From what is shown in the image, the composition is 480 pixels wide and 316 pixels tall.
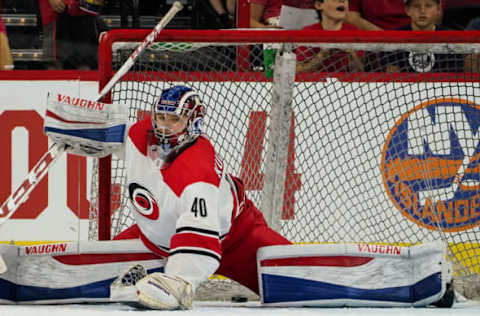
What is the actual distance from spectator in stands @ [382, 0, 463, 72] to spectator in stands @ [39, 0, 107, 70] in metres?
1.36

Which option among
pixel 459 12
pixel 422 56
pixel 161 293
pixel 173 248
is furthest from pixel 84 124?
pixel 459 12

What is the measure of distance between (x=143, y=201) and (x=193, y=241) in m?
0.34

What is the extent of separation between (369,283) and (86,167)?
167 centimetres

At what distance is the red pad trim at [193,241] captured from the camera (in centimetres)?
259

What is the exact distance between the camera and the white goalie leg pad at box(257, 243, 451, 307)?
2.90 meters

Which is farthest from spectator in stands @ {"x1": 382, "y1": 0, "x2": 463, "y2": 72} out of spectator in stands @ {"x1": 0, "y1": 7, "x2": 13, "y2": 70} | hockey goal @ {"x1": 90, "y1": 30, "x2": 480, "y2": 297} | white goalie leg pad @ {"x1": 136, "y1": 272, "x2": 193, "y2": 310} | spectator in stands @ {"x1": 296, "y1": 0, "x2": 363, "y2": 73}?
spectator in stands @ {"x1": 0, "y1": 7, "x2": 13, "y2": 70}

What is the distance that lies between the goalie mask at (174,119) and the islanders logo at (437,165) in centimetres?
130

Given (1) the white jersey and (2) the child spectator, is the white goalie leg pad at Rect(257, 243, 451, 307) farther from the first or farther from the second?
(2) the child spectator

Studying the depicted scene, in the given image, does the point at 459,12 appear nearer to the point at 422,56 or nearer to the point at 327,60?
the point at 422,56

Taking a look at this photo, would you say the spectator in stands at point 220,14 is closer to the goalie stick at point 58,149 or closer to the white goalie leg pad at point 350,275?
the goalie stick at point 58,149

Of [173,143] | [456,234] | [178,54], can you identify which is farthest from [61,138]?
[456,234]

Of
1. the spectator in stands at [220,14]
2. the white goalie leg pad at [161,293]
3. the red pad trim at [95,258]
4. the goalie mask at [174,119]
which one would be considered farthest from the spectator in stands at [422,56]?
the white goalie leg pad at [161,293]

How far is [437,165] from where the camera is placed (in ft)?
12.6

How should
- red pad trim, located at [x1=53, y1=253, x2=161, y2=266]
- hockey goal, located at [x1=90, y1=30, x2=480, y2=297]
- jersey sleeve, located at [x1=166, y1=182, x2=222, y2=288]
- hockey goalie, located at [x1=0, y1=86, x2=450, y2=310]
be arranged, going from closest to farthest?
jersey sleeve, located at [x1=166, y1=182, x2=222, y2=288] → hockey goalie, located at [x1=0, y1=86, x2=450, y2=310] → red pad trim, located at [x1=53, y1=253, x2=161, y2=266] → hockey goal, located at [x1=90, y1=30, x2=480, y2=297]
